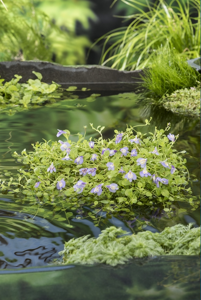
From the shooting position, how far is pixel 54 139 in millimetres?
2842

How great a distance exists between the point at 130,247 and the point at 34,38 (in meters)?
5.39

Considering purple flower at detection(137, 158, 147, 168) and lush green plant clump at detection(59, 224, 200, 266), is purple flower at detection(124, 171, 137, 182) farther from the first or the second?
lush green plant clump at detection(59, 224, 200, 266)

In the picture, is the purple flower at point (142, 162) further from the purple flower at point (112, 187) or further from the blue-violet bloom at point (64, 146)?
the blue-violet bloom at point (64, 146)

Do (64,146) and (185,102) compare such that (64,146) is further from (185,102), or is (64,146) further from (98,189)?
(185,102)

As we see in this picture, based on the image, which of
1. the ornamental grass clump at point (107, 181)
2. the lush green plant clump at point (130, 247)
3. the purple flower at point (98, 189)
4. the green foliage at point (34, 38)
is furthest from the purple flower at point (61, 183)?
the green foliage at point (34, 38)

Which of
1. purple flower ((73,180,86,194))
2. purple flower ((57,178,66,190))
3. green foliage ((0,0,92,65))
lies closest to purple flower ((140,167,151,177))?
purple flower ((73,180,86,194))

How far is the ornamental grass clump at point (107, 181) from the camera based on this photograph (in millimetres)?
1831

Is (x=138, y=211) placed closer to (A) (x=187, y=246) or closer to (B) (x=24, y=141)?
(A) (x=187, y=246)

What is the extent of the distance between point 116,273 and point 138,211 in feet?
2.25

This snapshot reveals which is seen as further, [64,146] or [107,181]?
[64,146]

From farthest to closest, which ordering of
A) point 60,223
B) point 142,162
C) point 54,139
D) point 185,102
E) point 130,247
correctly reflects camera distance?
point 185,102 → point 54,139 → point 142,162 → point 60,223 → point 130,247

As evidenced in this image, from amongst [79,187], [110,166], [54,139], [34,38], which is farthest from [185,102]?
[34,38]

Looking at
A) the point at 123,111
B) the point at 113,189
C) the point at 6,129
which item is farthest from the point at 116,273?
the point at 123,111

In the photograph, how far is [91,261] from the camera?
122 cm
